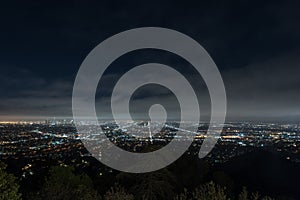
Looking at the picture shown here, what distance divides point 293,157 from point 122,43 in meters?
34.3

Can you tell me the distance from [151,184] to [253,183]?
17414 mm

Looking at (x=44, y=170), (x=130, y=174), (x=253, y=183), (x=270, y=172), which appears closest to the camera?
(x=130, y=174)

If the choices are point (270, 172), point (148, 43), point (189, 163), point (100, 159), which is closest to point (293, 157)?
point (270, 172)

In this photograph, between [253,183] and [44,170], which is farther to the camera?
[253,183]

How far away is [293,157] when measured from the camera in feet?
126

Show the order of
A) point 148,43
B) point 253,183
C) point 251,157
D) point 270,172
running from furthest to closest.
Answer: point 251,157
point 270,172
point 253,183
point 148,43

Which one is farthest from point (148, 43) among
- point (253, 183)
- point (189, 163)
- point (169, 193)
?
point (253, 183)

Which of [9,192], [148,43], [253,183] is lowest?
[253,183]

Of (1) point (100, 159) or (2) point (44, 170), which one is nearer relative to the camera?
(2) point (44, 170)

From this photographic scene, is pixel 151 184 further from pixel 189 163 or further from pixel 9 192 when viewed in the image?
pixel 189 163

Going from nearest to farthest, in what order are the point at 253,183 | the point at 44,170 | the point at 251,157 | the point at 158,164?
the point at 158,164
the point at 44,170
the point at 253,183
the point at 251,157

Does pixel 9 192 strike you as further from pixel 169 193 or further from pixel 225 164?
pixel 225 164

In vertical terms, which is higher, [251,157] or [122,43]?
[122,43]

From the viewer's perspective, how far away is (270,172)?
100ft
